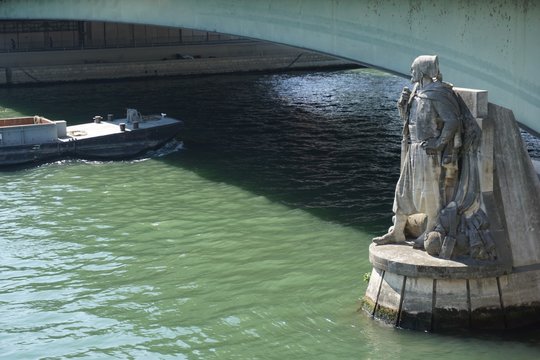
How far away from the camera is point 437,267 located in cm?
1822

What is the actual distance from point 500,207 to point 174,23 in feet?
71.5

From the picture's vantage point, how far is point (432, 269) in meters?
18.3

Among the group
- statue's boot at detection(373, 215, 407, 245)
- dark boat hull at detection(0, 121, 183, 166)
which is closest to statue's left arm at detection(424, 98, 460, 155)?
statue's boot at detection(373, 215, 407, 245)

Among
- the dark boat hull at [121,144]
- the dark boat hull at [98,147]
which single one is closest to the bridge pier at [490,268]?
the dark boat hull at [98,147]

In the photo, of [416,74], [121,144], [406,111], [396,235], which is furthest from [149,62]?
[416,74]

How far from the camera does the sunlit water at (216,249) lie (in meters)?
19.1

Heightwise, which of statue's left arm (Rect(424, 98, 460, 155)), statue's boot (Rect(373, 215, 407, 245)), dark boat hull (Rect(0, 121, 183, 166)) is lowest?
dark boat hull (Rect(0, 121, 183, 166))

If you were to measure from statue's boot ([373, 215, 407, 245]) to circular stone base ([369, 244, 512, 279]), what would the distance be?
685 mm

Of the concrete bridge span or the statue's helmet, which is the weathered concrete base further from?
the concrete bridge span

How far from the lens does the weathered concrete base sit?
1836 centimetres

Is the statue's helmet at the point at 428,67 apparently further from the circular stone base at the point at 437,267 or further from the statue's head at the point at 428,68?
the circular stone base at the point at 437,267

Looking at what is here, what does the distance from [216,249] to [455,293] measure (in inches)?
340

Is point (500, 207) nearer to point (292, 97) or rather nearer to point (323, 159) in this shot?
point (323, 159)

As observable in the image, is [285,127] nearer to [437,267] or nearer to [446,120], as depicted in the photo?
[446,120]
